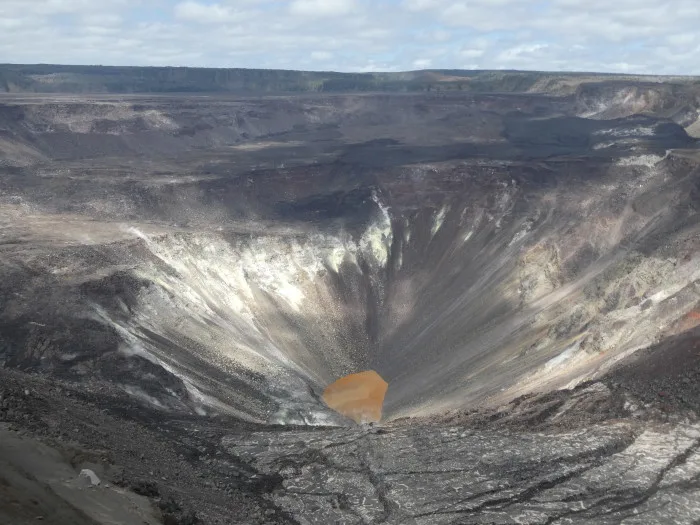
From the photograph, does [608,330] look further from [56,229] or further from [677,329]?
[56,229]

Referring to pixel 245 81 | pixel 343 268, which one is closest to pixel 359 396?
pixel 343 268

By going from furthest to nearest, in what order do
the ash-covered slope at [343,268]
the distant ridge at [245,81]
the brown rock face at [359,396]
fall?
the distant ridge at [245,81], the brown rock face at [359,396], the ash-covered slope at [343,268]

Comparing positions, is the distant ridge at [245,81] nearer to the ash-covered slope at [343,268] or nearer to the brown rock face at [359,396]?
the ash-covered slope at [343,268]

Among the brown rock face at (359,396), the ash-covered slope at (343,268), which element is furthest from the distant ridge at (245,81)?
the brown rock face at (359,396)

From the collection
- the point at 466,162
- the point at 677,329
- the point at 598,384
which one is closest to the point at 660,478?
the point at 598,384

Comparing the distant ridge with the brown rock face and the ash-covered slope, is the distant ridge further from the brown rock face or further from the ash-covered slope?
the brown rock face

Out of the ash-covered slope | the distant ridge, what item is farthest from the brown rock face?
the distant ridge
